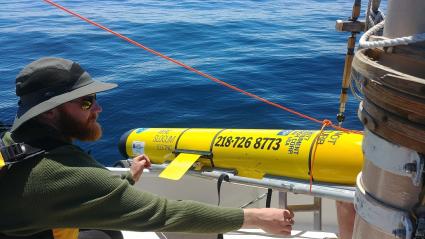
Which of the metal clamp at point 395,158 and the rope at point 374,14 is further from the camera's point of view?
the rope at point 374,14

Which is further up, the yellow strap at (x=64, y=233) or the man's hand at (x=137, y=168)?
the yellow strap at (x=64, y=233)

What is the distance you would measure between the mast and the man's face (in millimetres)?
1265

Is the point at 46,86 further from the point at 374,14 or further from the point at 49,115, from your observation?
the point at 374,14

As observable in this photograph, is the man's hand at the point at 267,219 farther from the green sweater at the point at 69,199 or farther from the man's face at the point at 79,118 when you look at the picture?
Answer: the man's face at the point at 79,118

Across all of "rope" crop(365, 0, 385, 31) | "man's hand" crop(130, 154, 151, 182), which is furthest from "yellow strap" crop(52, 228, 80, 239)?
"rope" crop(365, 0, 385, 31)

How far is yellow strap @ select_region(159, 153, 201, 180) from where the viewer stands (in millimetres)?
3090

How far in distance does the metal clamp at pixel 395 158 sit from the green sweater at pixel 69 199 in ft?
3.14

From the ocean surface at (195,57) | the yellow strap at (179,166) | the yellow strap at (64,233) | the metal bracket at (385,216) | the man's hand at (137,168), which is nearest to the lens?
the metal bracket at (385,216)

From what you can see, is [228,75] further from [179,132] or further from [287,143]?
[287,143]

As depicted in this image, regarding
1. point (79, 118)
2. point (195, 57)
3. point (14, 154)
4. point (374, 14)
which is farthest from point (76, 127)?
point (195, 57)

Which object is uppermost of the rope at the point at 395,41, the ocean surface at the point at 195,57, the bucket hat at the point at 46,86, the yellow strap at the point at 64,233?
the rope at the point at 395,41

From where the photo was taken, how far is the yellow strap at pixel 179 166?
309 centimetres

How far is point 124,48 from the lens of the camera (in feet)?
37.0

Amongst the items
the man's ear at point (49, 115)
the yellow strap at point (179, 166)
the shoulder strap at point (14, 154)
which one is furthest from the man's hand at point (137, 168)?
the shoulder strap at point (14, 154)
